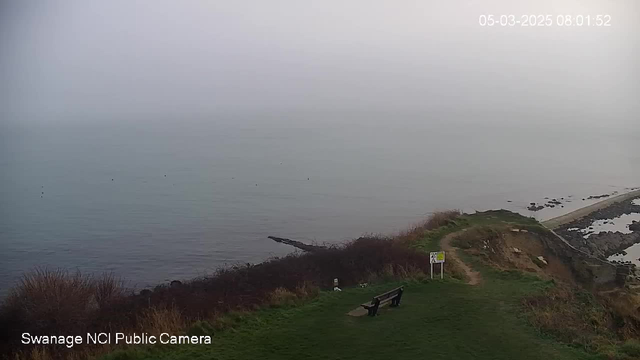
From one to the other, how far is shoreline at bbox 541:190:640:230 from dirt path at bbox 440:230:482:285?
28.7m

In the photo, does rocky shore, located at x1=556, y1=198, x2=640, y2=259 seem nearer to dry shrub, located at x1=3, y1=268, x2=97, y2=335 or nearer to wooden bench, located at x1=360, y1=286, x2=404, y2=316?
wooden bench, located at x1=360, y1=286, x2=404, y2=316

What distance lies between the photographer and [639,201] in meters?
67.0

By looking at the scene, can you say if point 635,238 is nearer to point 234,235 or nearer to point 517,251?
point 517,251

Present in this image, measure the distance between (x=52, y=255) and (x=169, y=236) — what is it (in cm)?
876

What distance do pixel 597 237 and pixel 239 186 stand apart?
3941 centimetres

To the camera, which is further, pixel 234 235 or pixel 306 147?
pixel 306 147

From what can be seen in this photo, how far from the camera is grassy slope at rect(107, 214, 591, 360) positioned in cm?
939

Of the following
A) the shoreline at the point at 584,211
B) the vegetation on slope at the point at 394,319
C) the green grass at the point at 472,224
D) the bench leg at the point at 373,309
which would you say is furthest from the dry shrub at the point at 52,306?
the shoreline at the point at 584,211

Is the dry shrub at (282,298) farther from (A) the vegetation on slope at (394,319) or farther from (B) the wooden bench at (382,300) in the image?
(B) the wooden bench at (382,300)

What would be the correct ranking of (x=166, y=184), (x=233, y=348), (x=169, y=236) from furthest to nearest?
(x=166, y=184), (x=169, y=236), (x=233, y=348)

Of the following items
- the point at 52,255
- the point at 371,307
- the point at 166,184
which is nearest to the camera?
the point at 371,307

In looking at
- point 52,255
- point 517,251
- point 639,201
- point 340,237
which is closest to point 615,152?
point 639,201

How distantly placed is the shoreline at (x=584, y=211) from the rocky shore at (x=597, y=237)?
0.50 m

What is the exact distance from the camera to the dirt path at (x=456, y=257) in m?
16.4
